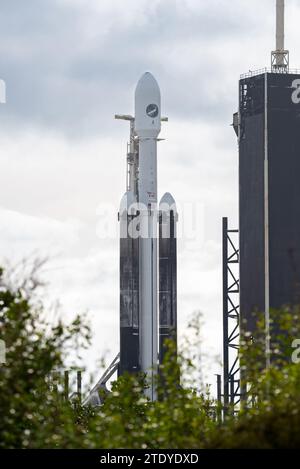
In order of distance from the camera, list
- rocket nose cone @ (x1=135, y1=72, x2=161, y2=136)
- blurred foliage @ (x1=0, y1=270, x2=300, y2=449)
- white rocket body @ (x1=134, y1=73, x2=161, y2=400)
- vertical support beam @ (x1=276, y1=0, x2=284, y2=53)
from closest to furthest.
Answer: blurred foliage @ (x1=0, y1=270, x2=300, y2=449) → white rocket body @ (x1=134, y1=73, x2=161, y2=400) → rocket nose cone @ (x1=135, y1=72, x2=161, y2=136) → vertical support beam @ (x1=276, y1=0, x2=284, y2=53)

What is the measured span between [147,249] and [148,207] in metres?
3.59

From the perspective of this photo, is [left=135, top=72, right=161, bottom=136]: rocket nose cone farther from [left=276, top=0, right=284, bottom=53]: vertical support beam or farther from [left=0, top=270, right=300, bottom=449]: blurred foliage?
[left=0, top=270, right=300, bottom=449]: blurred foliage

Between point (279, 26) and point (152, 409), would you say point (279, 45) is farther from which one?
point (152, 409)

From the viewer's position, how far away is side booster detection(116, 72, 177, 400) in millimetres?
99625

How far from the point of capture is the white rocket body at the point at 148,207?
9894cm

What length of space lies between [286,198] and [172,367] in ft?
254

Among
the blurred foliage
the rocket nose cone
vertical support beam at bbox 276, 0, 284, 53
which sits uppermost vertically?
vertical support beam at bbox 276, 0, 284, 53

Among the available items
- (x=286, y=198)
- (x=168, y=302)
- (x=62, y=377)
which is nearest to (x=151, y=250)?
(x=168, y=302)

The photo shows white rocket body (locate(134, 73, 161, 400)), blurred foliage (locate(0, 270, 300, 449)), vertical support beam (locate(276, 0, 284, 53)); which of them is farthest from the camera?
vertical support beam (locate(276, 0, 284, 53))

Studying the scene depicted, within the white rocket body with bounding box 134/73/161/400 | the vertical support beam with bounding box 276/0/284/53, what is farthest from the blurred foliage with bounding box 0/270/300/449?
the vertical support beam with bounding box 276/0/284/53

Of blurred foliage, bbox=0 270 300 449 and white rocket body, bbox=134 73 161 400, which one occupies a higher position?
white rocket body, bbox=134 73 161 400

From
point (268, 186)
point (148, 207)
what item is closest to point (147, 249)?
point (148, 207)

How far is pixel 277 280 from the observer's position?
10106 cm

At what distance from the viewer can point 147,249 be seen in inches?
3967
